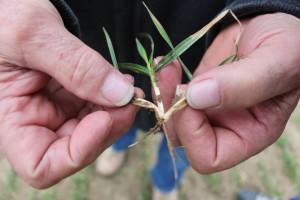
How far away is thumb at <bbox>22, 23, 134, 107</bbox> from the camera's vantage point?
0.86 metres

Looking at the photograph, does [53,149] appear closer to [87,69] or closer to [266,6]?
[87,69]

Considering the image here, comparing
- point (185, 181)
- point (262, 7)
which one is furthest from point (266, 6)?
point (185, 181)

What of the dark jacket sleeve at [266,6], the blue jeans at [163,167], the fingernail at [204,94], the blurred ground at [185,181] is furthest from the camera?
the blurred ground at [185,181]

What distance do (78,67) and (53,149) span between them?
0.19 m

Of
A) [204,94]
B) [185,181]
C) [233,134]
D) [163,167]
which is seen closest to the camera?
[204,94]

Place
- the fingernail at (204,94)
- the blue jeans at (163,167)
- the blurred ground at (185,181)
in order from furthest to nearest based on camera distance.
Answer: the blurred ground at (185,181)
the blue jeans at (163,167)
the fingernail at (204,94)

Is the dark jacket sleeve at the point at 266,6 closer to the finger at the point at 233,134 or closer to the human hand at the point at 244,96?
the human hand at the point at 244,96

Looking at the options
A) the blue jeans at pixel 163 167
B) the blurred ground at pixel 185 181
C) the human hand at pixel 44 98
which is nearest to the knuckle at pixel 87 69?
the human hand at pixel 44 98

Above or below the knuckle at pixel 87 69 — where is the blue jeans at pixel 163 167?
below

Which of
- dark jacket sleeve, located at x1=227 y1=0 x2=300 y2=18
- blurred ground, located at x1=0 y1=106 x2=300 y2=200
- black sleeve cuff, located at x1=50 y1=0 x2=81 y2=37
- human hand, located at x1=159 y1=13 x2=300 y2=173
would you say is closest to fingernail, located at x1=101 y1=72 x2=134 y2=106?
human hand, located at x1=159 y1=13 x2=300 y2=173

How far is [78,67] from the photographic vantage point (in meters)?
0.85

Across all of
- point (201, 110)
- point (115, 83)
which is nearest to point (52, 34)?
point (115, 83)

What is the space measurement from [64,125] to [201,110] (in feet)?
1.03

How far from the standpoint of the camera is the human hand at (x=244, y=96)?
2.82 ft
